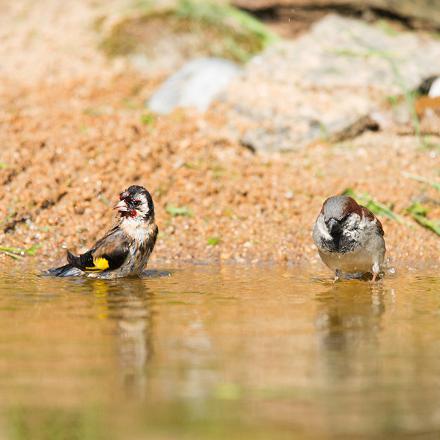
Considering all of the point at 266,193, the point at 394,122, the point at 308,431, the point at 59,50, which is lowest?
the point at 308,431

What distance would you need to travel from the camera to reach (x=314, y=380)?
4.29 m

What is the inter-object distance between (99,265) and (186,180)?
2.46 meters

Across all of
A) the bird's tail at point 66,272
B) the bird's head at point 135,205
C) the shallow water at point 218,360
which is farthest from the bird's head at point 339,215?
the bird's tail at point 66,272

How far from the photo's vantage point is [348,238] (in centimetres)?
757

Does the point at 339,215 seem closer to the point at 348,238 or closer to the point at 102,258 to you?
the point at 348,238

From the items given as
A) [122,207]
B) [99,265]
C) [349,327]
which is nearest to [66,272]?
[99,265]

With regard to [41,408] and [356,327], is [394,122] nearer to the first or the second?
[356,327]

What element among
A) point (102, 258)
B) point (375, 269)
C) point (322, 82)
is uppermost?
point (322, 82)

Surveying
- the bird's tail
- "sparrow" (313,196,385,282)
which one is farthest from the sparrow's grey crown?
the bird's tail

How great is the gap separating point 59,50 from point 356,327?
899 cm

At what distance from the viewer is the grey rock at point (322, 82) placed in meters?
10.8

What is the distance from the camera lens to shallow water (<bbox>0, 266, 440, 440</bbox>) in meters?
3.69

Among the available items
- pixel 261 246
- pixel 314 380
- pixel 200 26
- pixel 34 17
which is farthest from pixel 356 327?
pixel 34 17

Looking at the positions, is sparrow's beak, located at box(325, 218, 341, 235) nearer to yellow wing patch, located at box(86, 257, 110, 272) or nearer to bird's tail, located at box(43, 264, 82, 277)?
yellow wing patch, located at box(86, 257, 110, 272)
